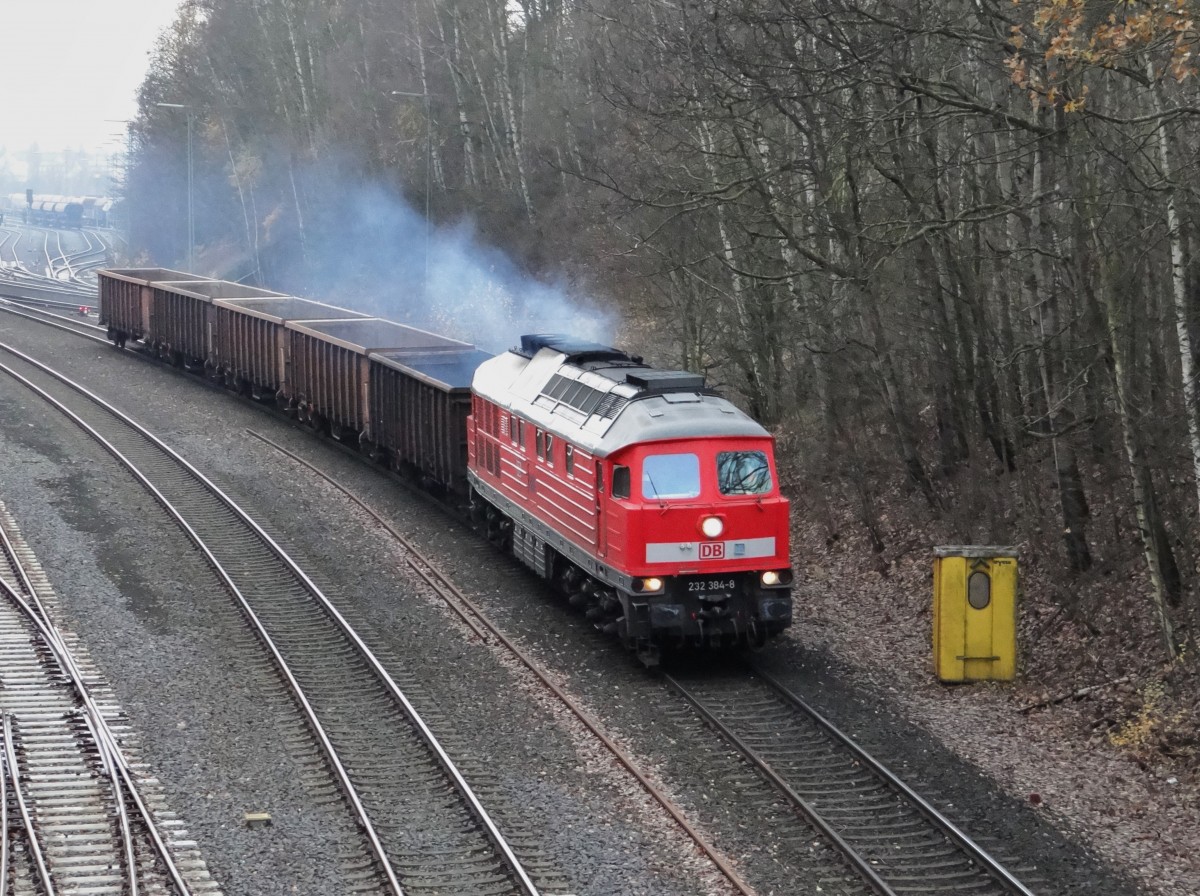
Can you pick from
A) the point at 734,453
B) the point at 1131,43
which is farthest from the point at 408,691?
the point at 1131,43

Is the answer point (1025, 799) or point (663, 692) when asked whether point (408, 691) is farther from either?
point (1025, 799)

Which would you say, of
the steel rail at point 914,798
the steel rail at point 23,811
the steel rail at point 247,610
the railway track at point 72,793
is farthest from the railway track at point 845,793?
the steel rail at point 23,811

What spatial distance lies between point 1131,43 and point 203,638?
10786mm

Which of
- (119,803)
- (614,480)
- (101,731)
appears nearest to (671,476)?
(614,480)

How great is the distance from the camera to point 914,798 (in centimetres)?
1097

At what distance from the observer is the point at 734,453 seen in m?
14.1

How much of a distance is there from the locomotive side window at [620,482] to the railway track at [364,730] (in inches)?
113

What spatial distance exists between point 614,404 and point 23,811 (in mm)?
6891

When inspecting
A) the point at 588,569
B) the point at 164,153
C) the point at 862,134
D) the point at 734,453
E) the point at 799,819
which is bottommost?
the point at 799,819

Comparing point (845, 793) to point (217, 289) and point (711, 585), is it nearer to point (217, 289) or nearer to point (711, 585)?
point (711, 585)

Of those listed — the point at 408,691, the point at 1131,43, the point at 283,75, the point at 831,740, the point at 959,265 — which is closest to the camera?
the point at 1131,43

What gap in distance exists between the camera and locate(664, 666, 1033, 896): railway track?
9820 millimetres

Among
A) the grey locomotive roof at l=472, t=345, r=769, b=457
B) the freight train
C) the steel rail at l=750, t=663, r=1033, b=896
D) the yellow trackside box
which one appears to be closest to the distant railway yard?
the steel rail at l=750, t=663, r=1033, b=896

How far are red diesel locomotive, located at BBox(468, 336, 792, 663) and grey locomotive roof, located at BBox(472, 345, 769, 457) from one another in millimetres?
19
